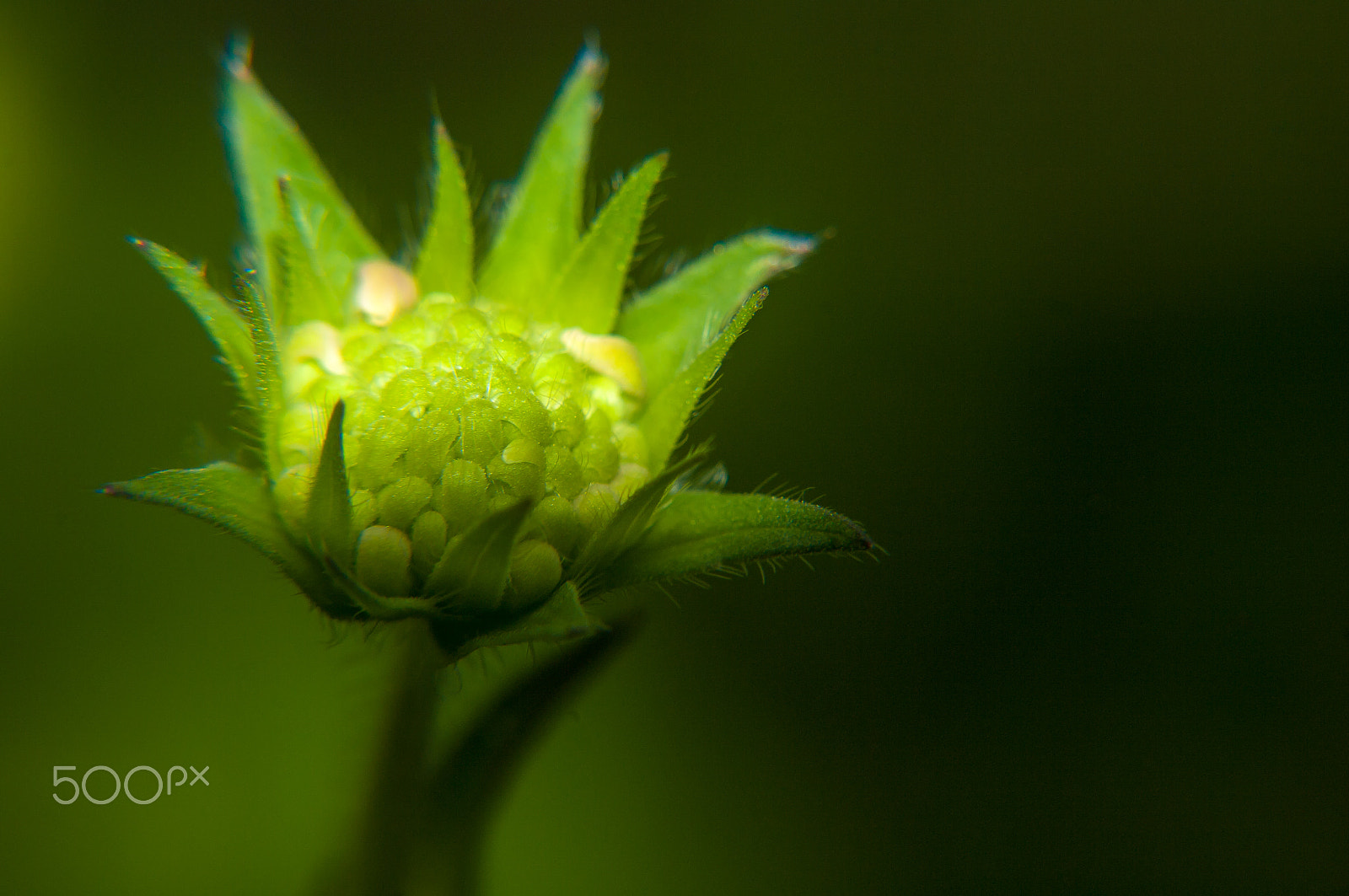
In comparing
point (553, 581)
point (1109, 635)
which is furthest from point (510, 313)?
point (1109, 635)

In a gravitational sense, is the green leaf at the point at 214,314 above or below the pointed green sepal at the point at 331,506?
above

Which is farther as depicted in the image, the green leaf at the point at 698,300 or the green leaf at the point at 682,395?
the green leaf at the point at 698,300

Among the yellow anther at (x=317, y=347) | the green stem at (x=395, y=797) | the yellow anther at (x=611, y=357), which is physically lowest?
the green stem at (x=395, y=797)

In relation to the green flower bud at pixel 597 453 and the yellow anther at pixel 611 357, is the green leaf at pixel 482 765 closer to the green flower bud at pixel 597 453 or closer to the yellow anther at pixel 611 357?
the green flower bud at pixel 597 453

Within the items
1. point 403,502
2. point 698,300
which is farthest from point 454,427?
point 698,300

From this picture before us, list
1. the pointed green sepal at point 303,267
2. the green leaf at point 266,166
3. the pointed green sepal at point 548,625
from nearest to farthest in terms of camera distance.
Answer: the pointed green sepal at point 548,625
the pointed green sepal at point 303,267
the green leaf at point 266,166

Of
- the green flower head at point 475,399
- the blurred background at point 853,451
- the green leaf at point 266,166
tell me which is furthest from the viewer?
the blurred background at point 853,451

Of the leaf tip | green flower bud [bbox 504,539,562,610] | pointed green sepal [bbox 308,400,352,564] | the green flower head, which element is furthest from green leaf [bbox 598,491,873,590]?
the leaf tip

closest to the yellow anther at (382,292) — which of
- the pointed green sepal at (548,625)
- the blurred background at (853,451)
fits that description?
the pointed green sepal at (548,625)
